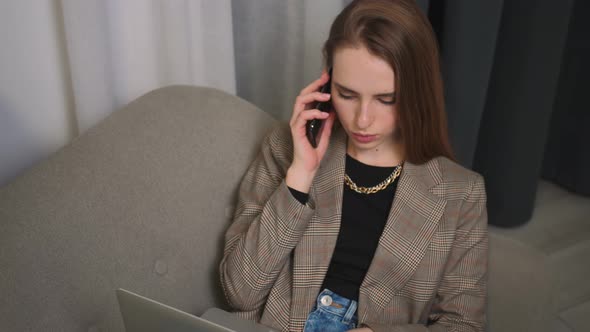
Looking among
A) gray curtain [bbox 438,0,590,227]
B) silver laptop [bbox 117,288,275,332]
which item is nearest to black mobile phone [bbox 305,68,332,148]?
silver laptop [bbox 117,288,275,332]

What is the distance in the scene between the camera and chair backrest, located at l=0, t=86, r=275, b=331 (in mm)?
942

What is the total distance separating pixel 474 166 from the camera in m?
2.14

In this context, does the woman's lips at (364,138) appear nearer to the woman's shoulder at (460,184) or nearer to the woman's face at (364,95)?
the woman's face at (364,95)

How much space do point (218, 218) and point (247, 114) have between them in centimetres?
24

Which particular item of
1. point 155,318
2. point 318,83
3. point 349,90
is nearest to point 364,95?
point 349,90

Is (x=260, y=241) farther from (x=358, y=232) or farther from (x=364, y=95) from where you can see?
(x=364, y=95)

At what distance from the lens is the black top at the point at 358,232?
1.20 meters

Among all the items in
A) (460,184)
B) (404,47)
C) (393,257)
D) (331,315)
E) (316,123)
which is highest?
(404,47)

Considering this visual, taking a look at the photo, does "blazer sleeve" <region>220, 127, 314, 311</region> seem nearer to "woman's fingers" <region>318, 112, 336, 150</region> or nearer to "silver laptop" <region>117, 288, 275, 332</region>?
"woman's fingers" <region>318, 112, 336, 150</region>

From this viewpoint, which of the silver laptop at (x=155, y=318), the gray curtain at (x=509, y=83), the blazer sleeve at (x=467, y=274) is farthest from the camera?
the gray curtain at (x=509, y=83)

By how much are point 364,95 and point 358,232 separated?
0.94 ft

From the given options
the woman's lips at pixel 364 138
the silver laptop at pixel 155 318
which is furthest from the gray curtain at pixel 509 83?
the silver laptop at pixel 155 318

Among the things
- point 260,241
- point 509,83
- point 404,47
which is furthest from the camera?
point 509,83

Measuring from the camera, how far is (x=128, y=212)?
3.53 ft
